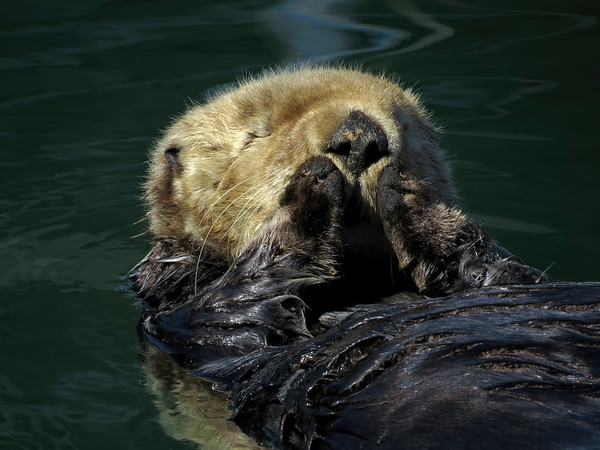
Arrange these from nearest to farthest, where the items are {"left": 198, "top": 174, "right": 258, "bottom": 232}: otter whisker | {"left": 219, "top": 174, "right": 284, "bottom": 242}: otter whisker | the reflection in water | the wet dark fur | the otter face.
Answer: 1. the wet dark fur
2. the reflection in water
3. the otter face
4. {"left": 219, "top": 174, "right": 284, "bottom": 242}: otter whisker
5. {"left": 198, "top": 174, "right": 258, "bottom": 232}: otter whisker

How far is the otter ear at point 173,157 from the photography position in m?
3.99

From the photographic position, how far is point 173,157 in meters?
4.03

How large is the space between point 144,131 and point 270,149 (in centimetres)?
358

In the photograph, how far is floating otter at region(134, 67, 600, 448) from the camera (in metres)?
2.54

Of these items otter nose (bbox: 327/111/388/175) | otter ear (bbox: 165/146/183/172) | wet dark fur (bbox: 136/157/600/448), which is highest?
otter nose (bbox: 327/111/388/175)

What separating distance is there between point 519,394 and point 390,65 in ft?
18.7

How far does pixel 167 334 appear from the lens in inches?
137

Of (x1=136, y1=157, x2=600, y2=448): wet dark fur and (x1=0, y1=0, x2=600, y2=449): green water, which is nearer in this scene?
(x1=136, y1=157, x2=600, y2=448): wet dark fur

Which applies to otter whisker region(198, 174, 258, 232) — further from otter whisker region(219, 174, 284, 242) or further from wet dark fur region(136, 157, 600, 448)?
wet dark fur region(136, 157, 600, 448)

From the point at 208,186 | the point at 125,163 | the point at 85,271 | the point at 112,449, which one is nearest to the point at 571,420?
the point at 112,449

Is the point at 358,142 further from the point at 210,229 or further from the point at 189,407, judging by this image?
the point at 189,407

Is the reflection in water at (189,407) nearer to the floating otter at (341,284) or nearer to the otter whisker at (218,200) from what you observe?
the floating otter at (341,284)

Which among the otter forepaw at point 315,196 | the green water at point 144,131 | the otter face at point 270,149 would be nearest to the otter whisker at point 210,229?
the otter face at point 270,149

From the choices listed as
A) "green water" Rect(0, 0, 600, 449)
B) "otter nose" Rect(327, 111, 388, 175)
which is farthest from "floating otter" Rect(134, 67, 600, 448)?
"green water" Rect(0, 0, 600, 449)
